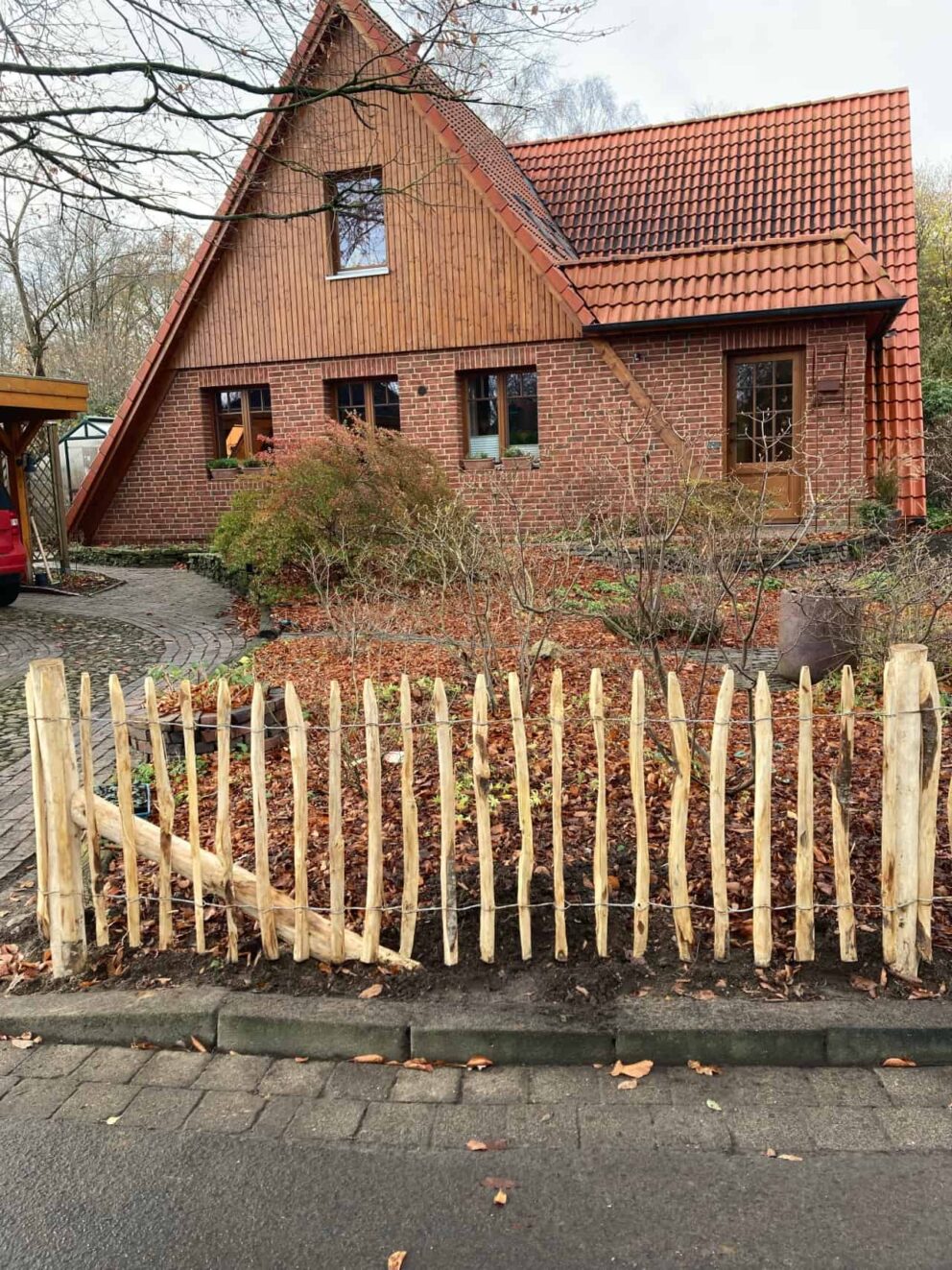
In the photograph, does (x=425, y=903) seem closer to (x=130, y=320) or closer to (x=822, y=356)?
(x=822, y=356)

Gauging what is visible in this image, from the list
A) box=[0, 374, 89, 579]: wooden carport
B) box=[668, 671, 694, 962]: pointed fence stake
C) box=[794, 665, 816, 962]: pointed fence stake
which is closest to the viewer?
box=[794, 665, 816, 962]: pointed fence stake

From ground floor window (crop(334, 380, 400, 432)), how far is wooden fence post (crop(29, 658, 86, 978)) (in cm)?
1399

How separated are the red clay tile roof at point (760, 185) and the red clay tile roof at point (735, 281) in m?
1.93

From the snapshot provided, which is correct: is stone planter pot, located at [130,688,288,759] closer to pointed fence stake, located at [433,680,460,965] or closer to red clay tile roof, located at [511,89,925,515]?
pointed fence stake, located at [433,680,460,965]

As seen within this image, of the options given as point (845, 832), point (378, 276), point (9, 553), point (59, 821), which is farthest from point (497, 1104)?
point (378, 276)

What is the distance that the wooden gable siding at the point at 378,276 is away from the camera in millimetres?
15969

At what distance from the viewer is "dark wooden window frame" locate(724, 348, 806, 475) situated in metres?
14.8

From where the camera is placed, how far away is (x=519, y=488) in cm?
1583

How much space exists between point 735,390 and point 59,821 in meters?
13.5

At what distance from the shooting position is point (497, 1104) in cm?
303

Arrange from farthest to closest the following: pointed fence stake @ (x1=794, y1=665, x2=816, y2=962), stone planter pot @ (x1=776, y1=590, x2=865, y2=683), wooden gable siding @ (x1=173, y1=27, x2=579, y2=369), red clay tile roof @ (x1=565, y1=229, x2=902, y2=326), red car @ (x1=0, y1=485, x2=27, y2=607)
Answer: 1. wooden gable siding @ (x1=173, y1=27, x2=579, y2=369)
2. red clay tile roof @ (x1=565, y1=229, x2=902, y2=326)
3. red car @ (x1=0, y1=485, x2=27, y2=607)
4. stone planter pot @ (x1=776, y1=590, x2=865, y2=683)
5. pointed fence stake @ (x1=794, y1=665, x2=816, y2=962)

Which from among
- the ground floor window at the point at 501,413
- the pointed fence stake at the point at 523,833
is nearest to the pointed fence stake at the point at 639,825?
the pointed fence stake at the point at 523,833

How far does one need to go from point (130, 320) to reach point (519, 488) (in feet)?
78.3

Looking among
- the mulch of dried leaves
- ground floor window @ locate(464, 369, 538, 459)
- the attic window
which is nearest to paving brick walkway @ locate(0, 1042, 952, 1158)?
the mulch of dried leaves
